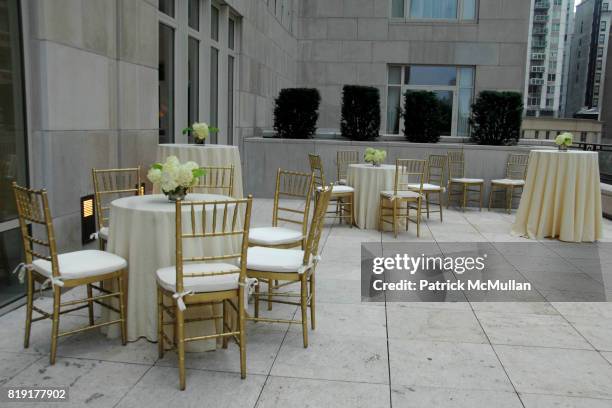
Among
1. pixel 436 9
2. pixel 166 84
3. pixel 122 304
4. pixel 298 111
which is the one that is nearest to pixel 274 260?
pixel 122 304

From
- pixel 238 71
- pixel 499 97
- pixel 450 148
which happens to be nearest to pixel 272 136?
pixel 238 71

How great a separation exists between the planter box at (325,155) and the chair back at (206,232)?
657cm

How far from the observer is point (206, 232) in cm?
325

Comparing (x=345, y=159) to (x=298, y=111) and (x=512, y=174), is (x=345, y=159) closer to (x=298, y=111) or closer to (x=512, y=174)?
(x=298, y=111)

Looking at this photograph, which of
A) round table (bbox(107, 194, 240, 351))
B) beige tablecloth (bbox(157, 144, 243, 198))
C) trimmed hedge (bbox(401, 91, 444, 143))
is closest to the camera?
round table (bbox(107, 194, 240, 351))

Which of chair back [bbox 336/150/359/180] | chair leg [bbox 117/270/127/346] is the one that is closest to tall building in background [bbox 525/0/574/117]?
chair back [bbox 336/150/359/180]

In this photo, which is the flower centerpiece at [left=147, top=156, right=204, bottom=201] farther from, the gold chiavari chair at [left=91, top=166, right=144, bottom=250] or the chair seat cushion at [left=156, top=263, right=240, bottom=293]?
the gold chiavari chair at [left=91, top=166, right=144, bottom=250]

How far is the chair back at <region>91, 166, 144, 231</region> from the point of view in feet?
15.2

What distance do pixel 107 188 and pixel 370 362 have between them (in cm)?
304

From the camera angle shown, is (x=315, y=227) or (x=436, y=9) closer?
(x=315, y=227)

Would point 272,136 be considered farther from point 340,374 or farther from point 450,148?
point 340,374

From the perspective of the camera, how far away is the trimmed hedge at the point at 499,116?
33.8 feet

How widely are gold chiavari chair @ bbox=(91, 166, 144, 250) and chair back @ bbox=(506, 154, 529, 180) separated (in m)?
6.64

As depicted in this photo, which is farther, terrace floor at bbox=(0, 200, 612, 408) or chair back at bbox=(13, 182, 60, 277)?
chair back at bbox=(13, 182, 60, 277)
